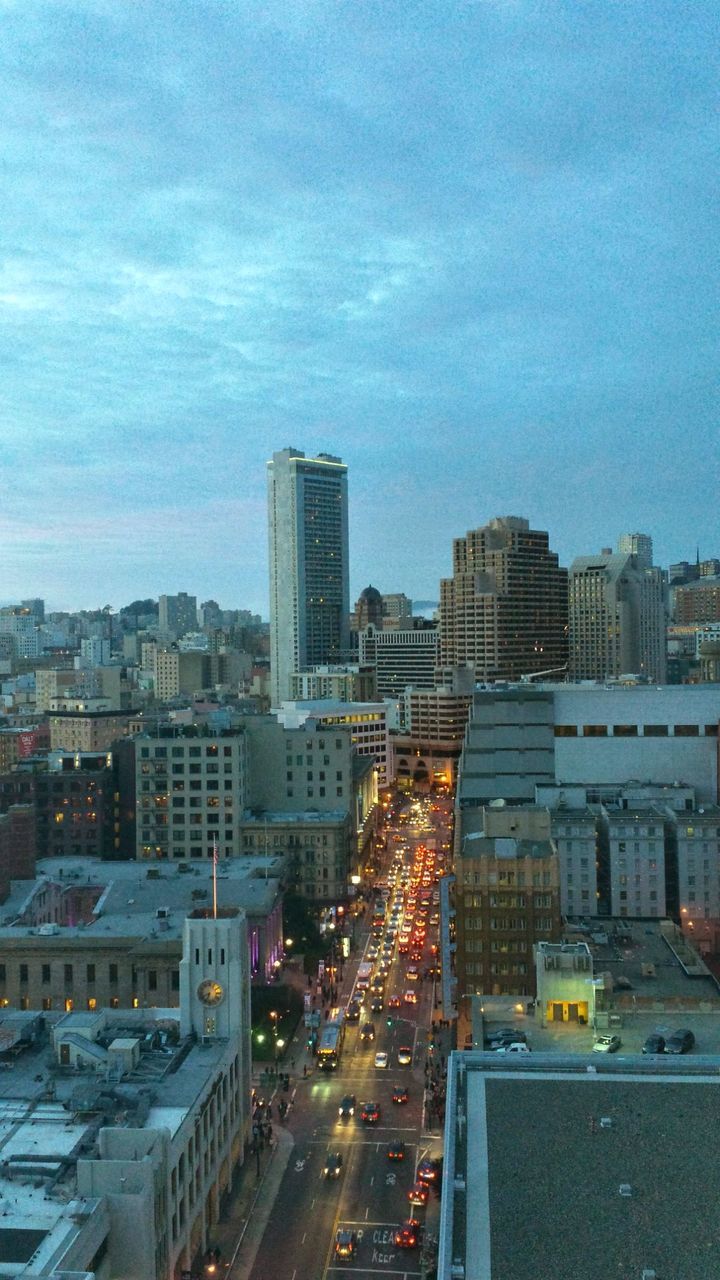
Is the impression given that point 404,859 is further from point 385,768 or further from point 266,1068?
point 266,1068

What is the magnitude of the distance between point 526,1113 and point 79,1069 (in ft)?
72.6

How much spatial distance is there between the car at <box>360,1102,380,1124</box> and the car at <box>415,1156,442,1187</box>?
6.39 meters

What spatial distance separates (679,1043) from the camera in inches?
1966

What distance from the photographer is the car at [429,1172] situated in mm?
52812

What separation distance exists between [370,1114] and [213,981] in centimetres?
1084

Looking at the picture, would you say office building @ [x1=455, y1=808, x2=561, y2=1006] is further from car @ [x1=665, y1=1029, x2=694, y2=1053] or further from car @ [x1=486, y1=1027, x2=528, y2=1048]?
car @ [x1=665, y1=1029, x2=694, y2=1053]

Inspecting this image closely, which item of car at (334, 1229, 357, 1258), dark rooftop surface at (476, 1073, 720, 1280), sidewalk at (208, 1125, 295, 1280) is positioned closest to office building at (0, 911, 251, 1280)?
sidewalk at (208, 1125, 295, 1280)

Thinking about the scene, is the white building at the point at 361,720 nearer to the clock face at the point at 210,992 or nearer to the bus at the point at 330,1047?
the bus at the point at 330,1047

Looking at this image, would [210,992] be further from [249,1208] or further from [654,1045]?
[654,1045]

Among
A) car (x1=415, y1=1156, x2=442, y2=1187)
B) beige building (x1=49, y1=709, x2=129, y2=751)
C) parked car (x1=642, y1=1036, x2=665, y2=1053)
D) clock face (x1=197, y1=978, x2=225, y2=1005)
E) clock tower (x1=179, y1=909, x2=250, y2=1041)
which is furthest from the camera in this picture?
beige building (x1=49, y1=709, x2=129, y2=751)

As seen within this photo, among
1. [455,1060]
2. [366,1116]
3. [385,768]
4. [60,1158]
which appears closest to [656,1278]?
[455,1060]

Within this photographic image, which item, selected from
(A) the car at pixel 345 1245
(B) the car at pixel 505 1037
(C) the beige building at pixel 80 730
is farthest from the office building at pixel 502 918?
(C) the beige building at pixel 80 730

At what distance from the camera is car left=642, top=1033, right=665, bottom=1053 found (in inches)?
1959

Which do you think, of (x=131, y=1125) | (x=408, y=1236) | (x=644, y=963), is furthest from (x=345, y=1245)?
(x=644, y=963)
